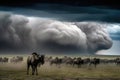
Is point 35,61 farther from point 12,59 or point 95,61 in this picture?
point 95,61

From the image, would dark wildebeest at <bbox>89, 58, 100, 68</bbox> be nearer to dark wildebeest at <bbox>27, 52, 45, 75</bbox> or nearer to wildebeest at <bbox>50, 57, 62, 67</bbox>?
wildebeest at <bbox>50, 57, 62, 67</bbox>

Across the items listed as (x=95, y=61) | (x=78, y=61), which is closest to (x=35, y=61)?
(x=78, y=61)

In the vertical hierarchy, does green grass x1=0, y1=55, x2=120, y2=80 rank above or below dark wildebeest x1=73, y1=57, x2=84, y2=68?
below

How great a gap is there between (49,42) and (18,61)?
699 mm

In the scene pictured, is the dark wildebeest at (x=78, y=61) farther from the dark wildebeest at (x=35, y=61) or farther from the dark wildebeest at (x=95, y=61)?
the dark wildebeest at (x=35, y=61)

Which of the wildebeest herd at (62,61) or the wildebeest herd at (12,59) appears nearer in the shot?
the wildebeest herd at (12,59)

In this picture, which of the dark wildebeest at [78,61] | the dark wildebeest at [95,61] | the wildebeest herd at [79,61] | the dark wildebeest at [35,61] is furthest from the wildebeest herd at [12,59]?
the dark wildebeest at [95,61]

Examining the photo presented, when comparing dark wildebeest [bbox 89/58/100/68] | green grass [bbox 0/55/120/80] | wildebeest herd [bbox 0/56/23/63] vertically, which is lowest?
green grass [bbox 0/55/120/80]

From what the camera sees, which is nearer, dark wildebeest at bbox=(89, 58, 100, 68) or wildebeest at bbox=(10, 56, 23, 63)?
wildebeest at bbox=(10, 56, 23, 63)

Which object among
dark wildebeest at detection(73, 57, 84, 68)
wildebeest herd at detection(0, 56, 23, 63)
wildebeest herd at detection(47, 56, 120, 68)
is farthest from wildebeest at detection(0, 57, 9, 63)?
dark wildebeest at detection(73, 57, 84, 68)

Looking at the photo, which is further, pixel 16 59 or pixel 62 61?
pixel 62 61

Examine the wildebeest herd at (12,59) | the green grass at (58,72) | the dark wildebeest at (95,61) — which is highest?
the wildebeest herd at (12,59)

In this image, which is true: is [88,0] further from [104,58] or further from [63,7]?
[104,58]

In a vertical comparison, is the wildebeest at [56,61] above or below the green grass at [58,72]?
above
